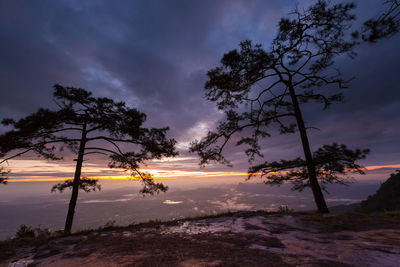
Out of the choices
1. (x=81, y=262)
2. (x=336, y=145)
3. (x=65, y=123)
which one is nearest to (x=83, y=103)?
(x=65, y=123)

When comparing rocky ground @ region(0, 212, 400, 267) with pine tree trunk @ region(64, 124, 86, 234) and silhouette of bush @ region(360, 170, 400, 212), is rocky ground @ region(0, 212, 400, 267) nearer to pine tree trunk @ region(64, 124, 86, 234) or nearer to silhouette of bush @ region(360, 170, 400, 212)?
pine tree trunk @ region(64, 124, 86, 234)

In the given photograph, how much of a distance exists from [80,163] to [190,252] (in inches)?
354

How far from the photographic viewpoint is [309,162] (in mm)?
8008

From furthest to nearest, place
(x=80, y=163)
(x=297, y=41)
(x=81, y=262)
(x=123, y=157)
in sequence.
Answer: (x=123, y=157) → (x=80, y=163) → (x=297, y=41) → (x=81, y=262)

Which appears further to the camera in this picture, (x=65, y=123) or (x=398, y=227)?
(x=65, y=123)

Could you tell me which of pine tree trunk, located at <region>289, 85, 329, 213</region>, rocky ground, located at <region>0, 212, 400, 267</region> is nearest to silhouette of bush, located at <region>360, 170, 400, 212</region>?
pine tree trunk, located at <region>289, 85, 329, 213</region>

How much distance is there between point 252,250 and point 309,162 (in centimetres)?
622

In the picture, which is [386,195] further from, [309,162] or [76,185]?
[76,185]

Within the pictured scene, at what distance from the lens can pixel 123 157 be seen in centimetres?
1045

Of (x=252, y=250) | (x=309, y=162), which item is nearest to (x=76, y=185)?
(x=252, y=250)

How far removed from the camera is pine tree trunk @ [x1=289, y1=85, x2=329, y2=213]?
820cm

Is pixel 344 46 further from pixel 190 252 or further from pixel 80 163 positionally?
pixel 80 163

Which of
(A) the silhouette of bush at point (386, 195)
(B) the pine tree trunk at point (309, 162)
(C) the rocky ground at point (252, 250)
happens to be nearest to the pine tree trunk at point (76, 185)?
(C) the rocky ground at point (252, 250)

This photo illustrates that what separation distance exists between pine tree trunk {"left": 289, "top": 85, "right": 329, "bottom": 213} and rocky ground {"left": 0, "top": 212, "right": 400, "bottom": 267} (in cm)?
292
